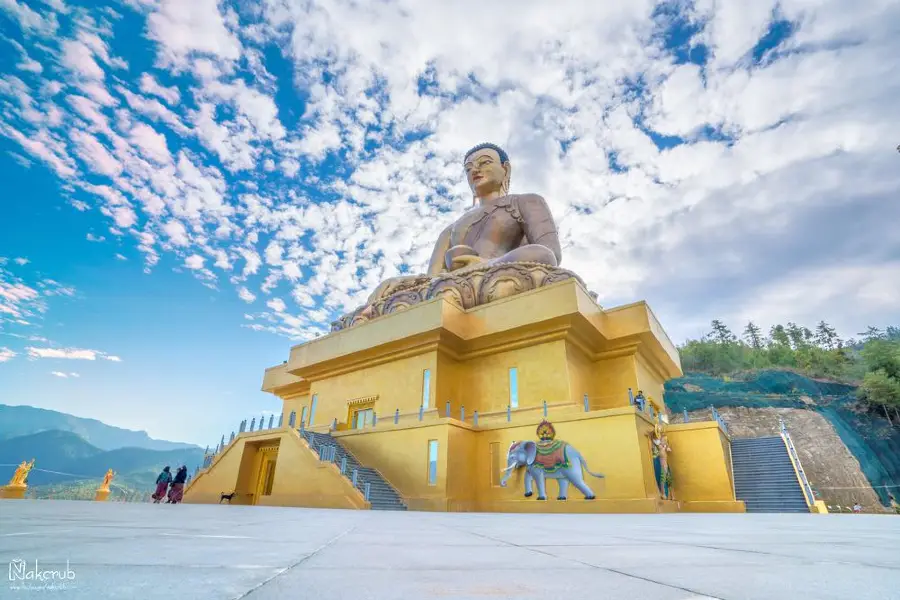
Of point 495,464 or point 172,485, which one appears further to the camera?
point 172,485

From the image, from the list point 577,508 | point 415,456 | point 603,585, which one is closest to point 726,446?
point 577,508

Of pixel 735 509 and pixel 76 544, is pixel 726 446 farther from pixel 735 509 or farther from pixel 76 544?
pixel 76 544

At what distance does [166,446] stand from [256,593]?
220580mm

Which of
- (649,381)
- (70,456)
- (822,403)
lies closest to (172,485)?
(649,381)

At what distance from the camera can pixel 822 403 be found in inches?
1168

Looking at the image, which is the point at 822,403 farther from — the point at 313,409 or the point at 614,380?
the point at 313,409

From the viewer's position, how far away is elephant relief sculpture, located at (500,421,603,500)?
9.73m

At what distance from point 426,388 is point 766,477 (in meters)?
9.16

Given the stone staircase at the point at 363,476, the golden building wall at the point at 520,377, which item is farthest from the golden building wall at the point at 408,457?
the golden building wall at the point at 520,377

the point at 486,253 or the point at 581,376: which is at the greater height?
the point at 486,253

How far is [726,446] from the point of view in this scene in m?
12.4

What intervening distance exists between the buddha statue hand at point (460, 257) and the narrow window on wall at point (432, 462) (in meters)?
7.55

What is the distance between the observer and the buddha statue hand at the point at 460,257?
1661 centimetres

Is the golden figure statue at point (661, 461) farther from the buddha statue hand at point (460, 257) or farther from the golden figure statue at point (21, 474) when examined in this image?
the golden figure statue at point (21, 474)
